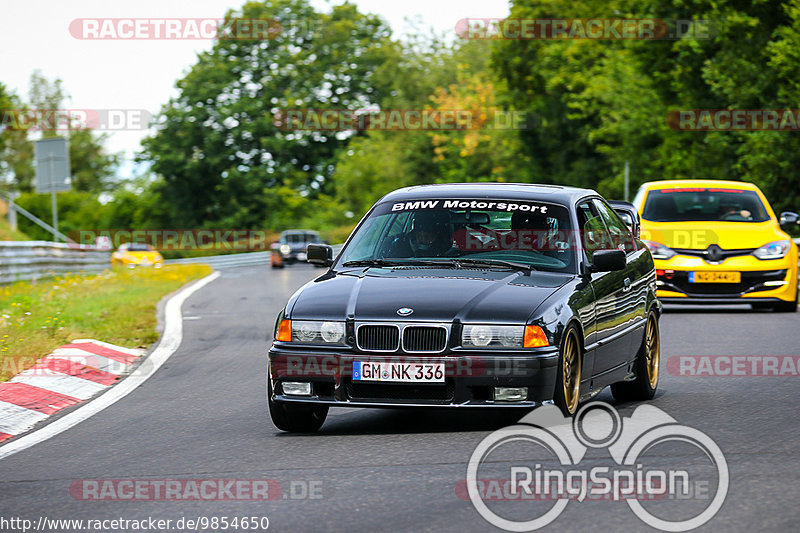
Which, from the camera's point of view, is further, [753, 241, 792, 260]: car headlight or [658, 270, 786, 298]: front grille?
[753, 241, 792, 260]: car headlight

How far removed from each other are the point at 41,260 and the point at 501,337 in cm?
2446

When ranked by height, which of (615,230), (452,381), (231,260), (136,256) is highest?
(615,230)

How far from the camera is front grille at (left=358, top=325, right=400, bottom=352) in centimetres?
790

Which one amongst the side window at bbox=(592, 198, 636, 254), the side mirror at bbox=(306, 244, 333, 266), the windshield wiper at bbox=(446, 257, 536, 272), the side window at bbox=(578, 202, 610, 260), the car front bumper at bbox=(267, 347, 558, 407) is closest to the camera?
the car front bumper at bbox=(267, 347, 558, 407)

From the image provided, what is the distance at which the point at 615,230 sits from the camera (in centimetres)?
1031

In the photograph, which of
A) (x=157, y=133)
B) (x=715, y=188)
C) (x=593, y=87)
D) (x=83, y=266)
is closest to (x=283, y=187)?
(x=157, y=133)

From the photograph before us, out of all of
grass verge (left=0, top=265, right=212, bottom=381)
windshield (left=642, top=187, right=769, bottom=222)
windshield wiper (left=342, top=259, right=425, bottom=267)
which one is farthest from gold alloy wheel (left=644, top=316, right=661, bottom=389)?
windshield (left=642, top=187, right=769, bottom=222)

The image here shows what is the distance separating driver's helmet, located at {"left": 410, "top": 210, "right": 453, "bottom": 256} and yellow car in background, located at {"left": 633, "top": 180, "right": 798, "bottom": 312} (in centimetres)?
935

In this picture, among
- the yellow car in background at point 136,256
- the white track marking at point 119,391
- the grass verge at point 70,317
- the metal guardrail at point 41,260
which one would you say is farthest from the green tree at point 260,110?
the white track marking at point 119,391

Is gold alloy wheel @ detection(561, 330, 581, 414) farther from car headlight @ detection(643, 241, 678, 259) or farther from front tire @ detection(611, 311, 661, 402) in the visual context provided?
car headlight @ detection(643, 241, 678, 259)

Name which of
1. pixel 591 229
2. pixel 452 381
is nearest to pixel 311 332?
→ pixel 452 381

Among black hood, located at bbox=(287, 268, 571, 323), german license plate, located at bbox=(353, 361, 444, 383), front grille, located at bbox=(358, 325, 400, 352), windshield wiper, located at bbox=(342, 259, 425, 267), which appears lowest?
german license plate, located at bbox=(353, 361, 444, 383)

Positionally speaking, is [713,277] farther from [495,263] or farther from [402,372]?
[402,372]

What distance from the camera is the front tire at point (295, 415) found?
831cm
